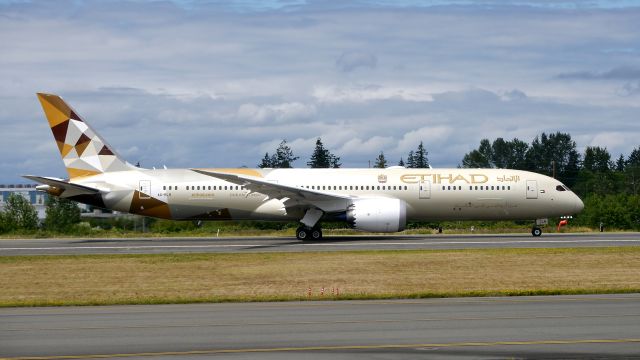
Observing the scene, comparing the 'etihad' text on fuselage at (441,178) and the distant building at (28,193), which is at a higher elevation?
the distant building at (28,193)

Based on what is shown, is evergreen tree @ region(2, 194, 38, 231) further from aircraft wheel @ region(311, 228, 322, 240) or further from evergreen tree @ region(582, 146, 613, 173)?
evergreen tree @ region(582, 146, 613, 173)

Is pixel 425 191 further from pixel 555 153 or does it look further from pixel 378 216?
pixel 555 153

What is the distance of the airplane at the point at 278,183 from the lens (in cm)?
4269

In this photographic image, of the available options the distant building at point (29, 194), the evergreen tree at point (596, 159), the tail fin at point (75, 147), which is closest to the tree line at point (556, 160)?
the evergreen tree at point (596, 159)

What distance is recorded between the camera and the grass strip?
22.3 m

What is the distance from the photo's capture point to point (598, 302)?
1961 centimetres

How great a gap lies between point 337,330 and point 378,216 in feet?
80.9

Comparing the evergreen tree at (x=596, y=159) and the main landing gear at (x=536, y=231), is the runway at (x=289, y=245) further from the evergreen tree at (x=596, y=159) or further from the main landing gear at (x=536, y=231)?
the evergreen tree at (x=596, y=159)

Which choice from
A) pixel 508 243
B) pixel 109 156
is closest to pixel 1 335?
pixel 508 243

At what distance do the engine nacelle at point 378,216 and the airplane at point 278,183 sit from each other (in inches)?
57.1

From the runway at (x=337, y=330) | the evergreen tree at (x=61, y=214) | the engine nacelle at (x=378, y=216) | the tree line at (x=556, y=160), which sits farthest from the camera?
the tree line at (x=556, y=160)

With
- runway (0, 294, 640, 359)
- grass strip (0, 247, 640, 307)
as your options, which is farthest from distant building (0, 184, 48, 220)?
runway (0, 294, 640, 359)

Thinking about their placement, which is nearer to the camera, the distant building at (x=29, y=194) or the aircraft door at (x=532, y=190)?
the aircraft door at (x=532, y=190)

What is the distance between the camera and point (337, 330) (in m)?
15.5
